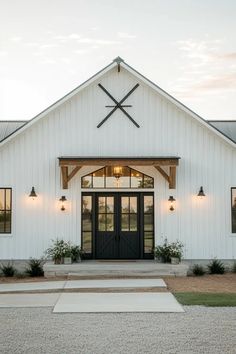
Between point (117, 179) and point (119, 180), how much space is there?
0.26ft

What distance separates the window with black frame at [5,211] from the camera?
21219 millimetres

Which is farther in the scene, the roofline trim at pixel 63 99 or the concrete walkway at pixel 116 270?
the roofline trim at pixel 63 99

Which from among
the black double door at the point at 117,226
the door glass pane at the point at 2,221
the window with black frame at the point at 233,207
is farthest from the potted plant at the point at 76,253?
the window with black frame at the point at 233,207

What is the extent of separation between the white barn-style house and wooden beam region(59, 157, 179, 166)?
2.64 feet

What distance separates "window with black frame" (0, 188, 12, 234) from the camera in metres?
21.2

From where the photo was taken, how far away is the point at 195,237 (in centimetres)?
2133

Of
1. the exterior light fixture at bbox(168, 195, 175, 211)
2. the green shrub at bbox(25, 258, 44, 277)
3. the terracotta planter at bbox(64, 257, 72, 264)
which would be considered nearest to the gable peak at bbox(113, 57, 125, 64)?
the exterior light fixture at bbox(168, 195, 175, 211)

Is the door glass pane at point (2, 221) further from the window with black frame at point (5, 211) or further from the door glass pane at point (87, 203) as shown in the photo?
the door glass pane at point (87, 203)

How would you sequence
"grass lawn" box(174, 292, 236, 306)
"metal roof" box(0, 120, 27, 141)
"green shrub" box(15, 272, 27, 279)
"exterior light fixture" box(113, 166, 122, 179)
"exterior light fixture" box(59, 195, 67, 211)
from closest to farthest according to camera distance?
"grass lawn" box(174, 292, 236, 306) → "green shrub" box(15, 272, 27, 279) → "exterior light fixture" box(59, 195, 67, 211) → "exterior light fixture" box(113, 166, 122, 179) → "metal roof" box(0, 120, 27, 141)

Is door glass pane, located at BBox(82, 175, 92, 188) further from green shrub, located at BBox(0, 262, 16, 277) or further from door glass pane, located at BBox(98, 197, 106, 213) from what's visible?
green shrub, located at BBox(0, 262, 16, 277)

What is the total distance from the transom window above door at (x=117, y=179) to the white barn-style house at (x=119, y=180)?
0.04 meters

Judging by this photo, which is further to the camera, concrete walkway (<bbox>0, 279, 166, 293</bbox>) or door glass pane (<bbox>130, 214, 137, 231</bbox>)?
→ door glass pane (<bbox>130, 214, 137, 231</bbox>)

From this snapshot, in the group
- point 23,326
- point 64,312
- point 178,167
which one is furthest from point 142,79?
point 23,326

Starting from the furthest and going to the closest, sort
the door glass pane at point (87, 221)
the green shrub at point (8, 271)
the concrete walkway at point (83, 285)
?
1. the door glass pane at point (87, 221)
2. the green shrub at point (8, 271)
3. the concrete walkway at point (83, 285)
